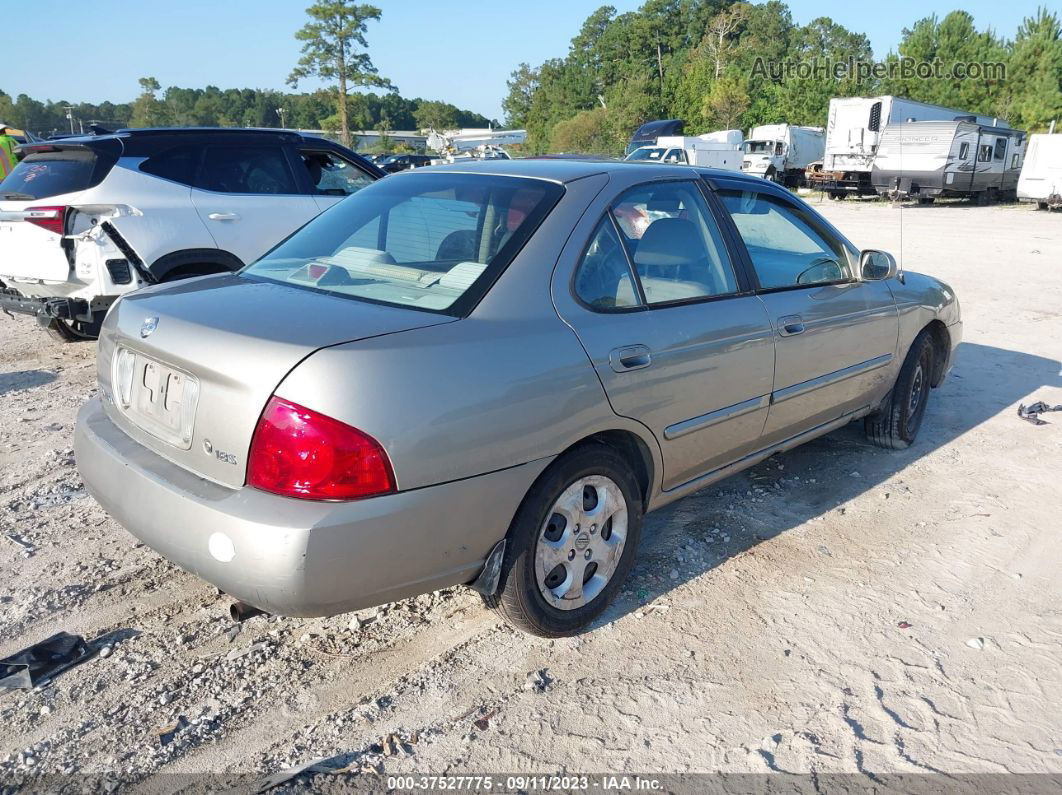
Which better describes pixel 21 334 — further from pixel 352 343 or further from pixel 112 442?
pixel 352 343

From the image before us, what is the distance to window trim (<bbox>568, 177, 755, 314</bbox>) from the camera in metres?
3.01

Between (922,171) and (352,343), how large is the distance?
91.9 feet

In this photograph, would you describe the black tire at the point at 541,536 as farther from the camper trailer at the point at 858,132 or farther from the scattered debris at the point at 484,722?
the camper trailer at the point at 858,132

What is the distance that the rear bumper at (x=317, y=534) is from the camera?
2.32 m

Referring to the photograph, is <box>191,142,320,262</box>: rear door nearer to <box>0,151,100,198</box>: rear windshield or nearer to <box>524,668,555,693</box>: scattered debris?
<box>0,151,100,198</box>: rear windshield

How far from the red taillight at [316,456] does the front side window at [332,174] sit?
545cm

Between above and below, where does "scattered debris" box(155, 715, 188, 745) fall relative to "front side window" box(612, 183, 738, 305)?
below

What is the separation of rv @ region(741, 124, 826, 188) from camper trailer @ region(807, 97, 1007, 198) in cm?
511

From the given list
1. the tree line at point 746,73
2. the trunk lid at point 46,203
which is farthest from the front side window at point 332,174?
the tree line at point 746,73

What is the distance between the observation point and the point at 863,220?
71.2 ft

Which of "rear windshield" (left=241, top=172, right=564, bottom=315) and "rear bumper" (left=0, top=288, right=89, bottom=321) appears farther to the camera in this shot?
"rear bumper" (left=0, top=288, right=89, bottom=321)

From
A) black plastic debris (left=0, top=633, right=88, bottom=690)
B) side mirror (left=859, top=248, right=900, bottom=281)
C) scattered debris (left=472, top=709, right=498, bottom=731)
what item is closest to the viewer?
scattered debris (left=472, top=709, right=498, bottom=731)

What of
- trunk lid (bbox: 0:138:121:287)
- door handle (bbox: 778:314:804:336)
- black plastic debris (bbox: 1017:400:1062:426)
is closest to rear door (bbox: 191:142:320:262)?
trunk lid (bbox: 0:138:121:287)

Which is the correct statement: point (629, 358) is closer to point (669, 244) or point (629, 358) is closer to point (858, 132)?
point (669, 244)
